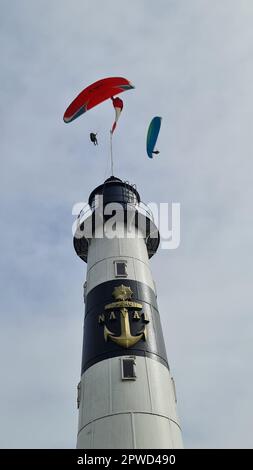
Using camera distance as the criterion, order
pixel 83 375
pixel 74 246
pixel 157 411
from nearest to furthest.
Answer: pixel 157 411 < pixel 83 375 < pixel 74 246

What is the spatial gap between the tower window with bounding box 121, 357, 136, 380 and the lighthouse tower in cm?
5

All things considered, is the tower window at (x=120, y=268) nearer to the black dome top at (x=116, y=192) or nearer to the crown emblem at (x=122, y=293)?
the crown emblem at (x=122, y=293)

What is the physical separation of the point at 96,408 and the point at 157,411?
2.83m

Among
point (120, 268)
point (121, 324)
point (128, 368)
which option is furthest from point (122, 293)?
point (128, 368)

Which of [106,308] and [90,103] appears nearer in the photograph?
[106,308]

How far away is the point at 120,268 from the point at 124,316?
12.6ft

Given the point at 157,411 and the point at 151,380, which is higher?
the point at 151,380

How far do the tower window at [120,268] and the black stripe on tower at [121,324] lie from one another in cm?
52

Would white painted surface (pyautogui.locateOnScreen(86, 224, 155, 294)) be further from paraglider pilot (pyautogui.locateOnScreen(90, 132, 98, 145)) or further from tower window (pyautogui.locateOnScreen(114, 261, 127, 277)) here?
paraglider pilot (pyautogui.locateOnScreen(90, 132, 98, 145))

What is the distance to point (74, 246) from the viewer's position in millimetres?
30516

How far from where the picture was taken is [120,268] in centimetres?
2484
